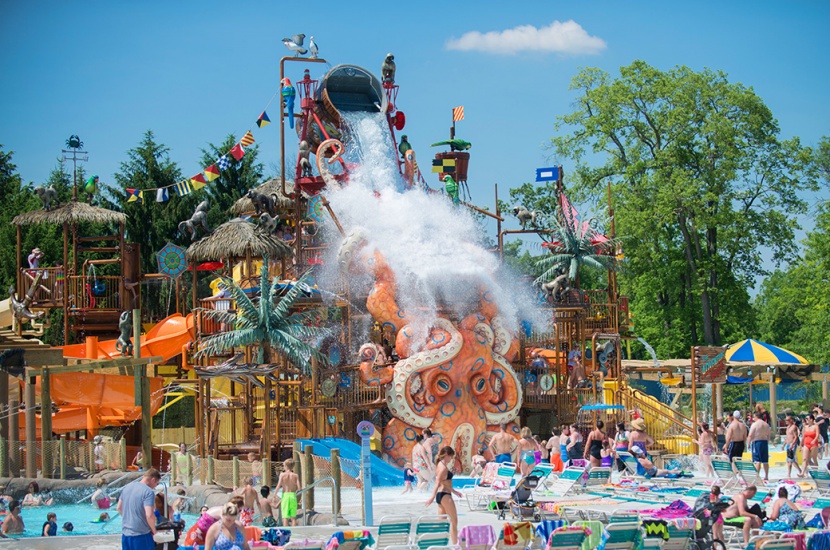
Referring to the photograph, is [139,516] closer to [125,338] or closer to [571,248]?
[125,338]

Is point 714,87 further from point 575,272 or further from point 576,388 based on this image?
point 576,388

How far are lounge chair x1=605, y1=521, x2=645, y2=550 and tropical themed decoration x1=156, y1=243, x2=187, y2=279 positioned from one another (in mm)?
20808

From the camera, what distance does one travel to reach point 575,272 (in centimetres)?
2998

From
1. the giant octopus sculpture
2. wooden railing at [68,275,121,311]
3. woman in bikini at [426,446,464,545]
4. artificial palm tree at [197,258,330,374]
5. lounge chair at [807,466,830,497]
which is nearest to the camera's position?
woman in bikini at [426,446,464,545]

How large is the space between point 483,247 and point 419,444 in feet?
25.2

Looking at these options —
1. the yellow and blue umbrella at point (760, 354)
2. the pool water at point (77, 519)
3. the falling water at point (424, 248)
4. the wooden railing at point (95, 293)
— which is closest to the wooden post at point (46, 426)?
the pool water at point (77, 519)

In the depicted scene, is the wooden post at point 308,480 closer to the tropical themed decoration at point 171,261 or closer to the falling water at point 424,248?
the falling water at point 424,248

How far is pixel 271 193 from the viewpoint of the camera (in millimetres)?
34125

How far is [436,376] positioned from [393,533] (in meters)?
11.8

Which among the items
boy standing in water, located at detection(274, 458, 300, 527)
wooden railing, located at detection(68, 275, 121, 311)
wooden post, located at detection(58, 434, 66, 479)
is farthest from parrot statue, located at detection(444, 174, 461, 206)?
boy standing in water, located at detection(274, 458, 300, 527)

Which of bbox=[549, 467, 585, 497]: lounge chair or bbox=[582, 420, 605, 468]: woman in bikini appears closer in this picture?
bbox=[549, 467, 585, 497]: lounge chair

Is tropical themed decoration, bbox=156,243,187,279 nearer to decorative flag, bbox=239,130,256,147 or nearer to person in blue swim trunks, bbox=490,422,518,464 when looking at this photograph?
decorative flag, bbox=239,130,256,147

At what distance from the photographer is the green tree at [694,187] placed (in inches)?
1569

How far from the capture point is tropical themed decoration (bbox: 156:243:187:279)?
31.3 meters
